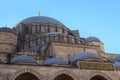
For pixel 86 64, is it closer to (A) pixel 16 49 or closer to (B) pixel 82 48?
(B) pixel 82 48

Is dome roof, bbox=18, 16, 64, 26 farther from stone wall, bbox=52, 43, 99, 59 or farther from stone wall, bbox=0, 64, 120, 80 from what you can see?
stone wall, bbox=0, 64, 120, 80

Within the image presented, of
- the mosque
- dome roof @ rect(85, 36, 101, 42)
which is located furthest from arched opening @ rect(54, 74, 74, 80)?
dome roof @ rect(85, 36, 101, 42)

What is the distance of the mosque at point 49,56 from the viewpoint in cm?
1569

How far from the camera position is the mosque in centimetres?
1569

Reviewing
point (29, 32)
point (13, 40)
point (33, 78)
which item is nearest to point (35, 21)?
point (29, 32)

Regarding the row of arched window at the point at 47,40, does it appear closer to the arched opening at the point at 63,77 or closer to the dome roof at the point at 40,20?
the dome roof at the point at 40,20

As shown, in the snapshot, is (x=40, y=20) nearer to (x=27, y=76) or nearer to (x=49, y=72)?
(x=27, y=76)

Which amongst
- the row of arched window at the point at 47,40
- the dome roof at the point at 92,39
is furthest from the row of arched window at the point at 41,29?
the dome roof at the point at 92,39

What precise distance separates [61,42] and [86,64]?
4433 mm

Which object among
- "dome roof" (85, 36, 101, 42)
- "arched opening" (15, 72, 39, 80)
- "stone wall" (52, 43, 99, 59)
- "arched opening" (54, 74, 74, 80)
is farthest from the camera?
"dome roof" (85, 36, 101, 42)

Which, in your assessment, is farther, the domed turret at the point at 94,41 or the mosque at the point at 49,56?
the domed turret at the point at 94,41

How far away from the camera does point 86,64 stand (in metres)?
16.7

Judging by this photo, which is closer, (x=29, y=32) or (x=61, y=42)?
(x=61, y=42)

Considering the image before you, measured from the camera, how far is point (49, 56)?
798 inches
